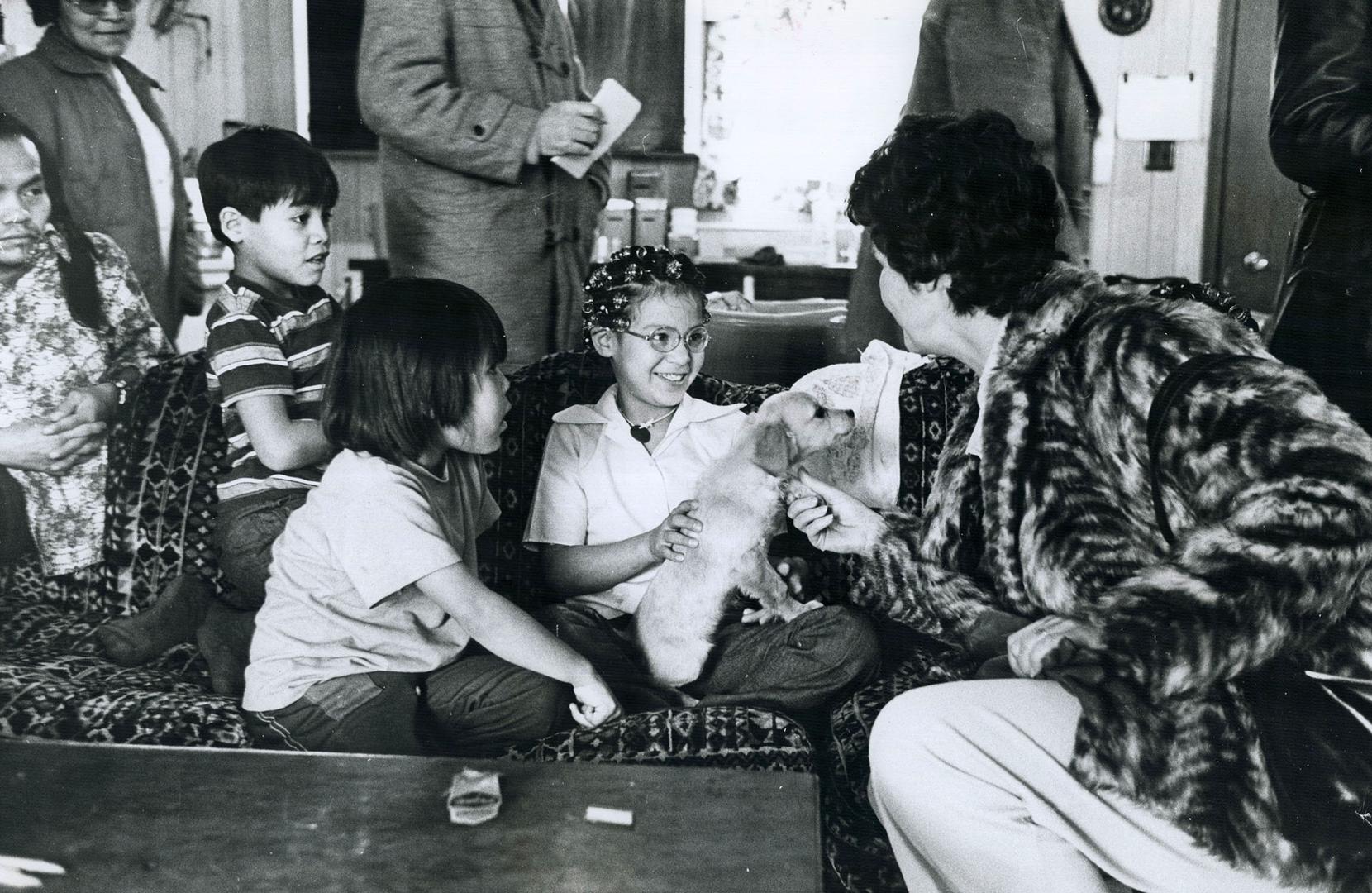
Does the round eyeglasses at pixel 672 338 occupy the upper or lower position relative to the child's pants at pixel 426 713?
upper

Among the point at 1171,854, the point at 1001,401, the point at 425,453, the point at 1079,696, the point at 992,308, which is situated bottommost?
the point at 1171,854

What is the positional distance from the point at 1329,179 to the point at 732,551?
3.79ft

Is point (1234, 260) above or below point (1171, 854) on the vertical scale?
above

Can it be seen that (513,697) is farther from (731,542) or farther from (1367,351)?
(1367,351)

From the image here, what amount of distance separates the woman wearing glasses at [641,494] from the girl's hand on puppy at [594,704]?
7 cm

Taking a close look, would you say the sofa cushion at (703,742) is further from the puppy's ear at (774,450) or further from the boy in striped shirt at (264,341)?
the boy in striped shirt at (264,341)

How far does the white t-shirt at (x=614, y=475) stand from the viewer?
1973 millimetres

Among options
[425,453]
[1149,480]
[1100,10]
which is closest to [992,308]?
[1149,480]

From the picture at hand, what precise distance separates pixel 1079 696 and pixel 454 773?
81cm

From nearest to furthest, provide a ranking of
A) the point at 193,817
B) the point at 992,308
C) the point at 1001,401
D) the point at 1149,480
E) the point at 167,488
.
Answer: the point at 193,817
the point at 1149,480
the point at 1001,401
the point at 992,308
the point at 167,488

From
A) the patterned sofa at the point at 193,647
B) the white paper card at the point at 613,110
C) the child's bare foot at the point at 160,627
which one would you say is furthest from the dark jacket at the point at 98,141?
the white paper card at the point at 613,110

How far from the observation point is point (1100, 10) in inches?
73.3

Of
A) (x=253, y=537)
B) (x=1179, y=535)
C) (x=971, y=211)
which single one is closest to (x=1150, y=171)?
(x=971, y=211)

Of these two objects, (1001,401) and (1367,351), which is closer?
(1001,401)
